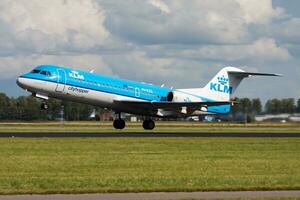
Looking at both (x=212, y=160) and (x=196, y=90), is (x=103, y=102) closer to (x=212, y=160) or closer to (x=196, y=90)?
(x=196, y=90)

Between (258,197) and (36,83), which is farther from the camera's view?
(36,83)

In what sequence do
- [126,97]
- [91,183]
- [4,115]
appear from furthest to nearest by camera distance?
[4,115] < [126,97] < [91,183]

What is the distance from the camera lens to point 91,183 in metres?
16.3

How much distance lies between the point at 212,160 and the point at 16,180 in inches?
320

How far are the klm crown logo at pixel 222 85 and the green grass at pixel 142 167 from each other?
96.0ft

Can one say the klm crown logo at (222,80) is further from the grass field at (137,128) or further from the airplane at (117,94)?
the grass field at (137,128)

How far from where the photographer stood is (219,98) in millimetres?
59719

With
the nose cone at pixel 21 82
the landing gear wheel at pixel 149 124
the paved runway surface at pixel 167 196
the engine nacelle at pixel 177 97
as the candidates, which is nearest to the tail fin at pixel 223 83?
the engine nacelle at pixel 177 97

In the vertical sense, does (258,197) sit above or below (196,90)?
below

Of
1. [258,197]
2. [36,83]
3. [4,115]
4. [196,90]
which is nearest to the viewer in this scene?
[258,197]

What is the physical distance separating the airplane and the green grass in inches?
663

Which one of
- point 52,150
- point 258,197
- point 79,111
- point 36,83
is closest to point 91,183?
point 258,197

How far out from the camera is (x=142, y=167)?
66.5 ft

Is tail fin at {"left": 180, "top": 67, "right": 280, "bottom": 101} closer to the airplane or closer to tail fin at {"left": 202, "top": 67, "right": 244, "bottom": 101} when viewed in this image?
tail fin at {"left": 202, "top": 67, "right": 244, "bottom": 101}
